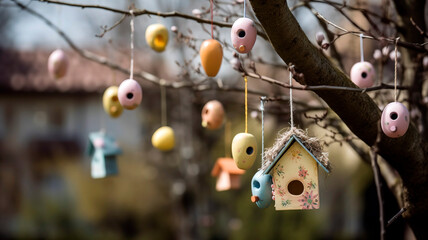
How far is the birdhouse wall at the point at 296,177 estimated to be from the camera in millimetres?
2555

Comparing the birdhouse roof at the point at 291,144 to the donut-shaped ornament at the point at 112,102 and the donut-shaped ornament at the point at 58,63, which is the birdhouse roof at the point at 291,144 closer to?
the donut-shaped ornament at the point at 112,102

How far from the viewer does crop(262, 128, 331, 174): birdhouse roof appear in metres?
2.50

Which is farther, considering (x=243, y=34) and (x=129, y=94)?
(x=129, y=94)

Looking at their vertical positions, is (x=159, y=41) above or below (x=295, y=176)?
above

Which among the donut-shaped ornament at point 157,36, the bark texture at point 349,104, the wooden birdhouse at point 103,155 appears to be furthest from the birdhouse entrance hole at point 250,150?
the wooden birdhouse at point 103,155

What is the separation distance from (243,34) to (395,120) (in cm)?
76

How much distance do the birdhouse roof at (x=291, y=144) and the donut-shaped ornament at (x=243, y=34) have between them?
1.50ft

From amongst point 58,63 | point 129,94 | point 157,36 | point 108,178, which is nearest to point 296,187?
point 129,94

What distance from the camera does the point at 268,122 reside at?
404 inches

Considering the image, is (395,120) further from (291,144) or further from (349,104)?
(291,144)

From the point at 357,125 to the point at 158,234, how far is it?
8918mm

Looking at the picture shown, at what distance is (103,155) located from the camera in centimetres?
380

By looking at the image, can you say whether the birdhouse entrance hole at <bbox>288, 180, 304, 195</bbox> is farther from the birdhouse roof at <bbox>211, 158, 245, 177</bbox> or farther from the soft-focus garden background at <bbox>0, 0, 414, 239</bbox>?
the soft-focus garden background at <bbox>0, 0, 414, 239</bbox>

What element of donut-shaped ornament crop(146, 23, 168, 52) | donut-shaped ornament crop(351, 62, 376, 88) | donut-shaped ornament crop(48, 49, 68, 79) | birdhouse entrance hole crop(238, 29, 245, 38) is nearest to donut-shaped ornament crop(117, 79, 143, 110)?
donut-shaped ornament crop(146, 23, 168, 52)
